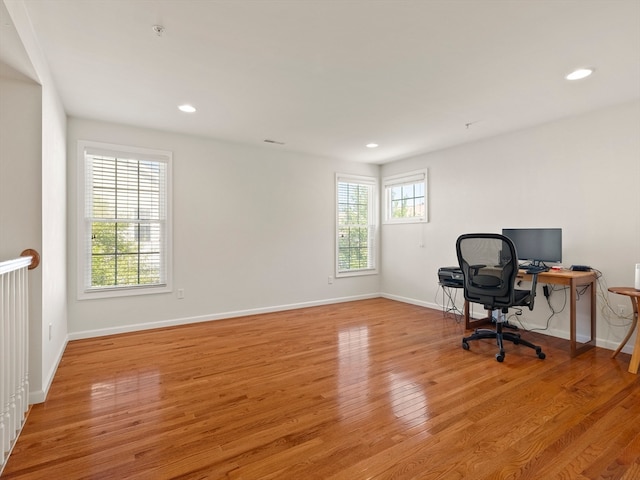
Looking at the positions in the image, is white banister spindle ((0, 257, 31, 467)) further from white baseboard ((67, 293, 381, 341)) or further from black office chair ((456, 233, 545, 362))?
black office chair ((456, 233, 545, 362))

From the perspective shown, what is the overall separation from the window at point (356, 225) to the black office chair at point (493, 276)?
8.31 feet

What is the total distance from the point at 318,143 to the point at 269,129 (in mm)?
864

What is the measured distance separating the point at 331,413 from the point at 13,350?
1940 millimetres

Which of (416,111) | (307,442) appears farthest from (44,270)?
(416,111)

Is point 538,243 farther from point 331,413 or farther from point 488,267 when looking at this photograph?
point 331,413

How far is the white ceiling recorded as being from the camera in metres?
1.96

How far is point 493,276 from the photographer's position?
10.6 feet

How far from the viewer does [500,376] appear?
2.72 metres

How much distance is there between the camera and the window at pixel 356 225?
18.8 ft

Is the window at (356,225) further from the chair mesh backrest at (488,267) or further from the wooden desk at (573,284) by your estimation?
the wooden desk at (573,284)

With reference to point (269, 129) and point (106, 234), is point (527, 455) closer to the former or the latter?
point (269, 129)

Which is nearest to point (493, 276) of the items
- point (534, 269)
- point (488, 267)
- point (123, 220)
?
point (488, 267)

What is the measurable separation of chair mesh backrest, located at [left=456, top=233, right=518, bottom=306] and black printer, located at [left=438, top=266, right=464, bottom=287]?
621 millimetres

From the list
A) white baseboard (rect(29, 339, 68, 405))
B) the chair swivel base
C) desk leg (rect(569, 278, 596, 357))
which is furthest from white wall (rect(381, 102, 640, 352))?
white baseboard (rect(29, 339, 68, 405))
